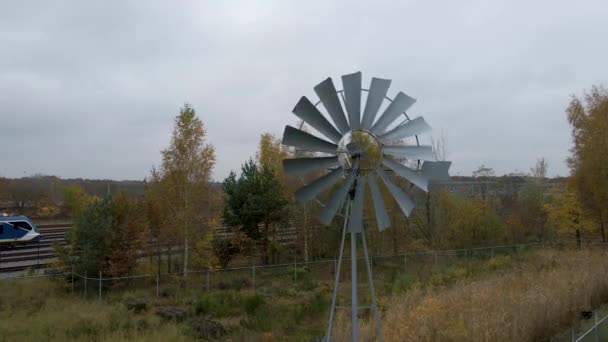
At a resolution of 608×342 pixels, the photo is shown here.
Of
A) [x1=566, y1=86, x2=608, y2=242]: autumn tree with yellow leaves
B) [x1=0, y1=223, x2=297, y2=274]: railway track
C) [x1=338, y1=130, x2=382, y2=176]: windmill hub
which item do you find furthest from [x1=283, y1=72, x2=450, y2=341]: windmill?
[x1=566, y1=86, x2=608, y2=242]: autumn tree with yellow leaves

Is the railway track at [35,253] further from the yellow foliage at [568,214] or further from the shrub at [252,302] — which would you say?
the yellow foliage at [568,214]

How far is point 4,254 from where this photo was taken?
71.7ft

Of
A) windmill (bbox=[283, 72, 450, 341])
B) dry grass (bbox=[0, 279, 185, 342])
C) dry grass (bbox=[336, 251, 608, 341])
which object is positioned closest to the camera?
windmill (bbox=[283, 72, 450, 341])

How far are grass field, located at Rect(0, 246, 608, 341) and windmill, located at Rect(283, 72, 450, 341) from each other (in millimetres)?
2471

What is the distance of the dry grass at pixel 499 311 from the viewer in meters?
6.90

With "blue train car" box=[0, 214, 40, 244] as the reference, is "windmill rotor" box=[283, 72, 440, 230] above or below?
above

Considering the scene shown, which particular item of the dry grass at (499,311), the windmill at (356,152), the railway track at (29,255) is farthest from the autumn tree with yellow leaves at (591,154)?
the railway track at (29,255)

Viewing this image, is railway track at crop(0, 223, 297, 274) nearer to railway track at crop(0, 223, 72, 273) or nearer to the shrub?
railway track at crop(0, 223, 72, 273)

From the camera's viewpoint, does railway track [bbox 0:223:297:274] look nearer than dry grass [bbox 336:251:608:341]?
No

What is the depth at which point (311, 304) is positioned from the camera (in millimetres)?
13383

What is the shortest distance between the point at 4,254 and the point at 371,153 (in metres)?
22.8

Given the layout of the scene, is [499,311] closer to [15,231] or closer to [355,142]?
[355,142]

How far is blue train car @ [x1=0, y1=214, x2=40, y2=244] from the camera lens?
24000 mm

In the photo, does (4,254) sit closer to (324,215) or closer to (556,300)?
(324,215)
